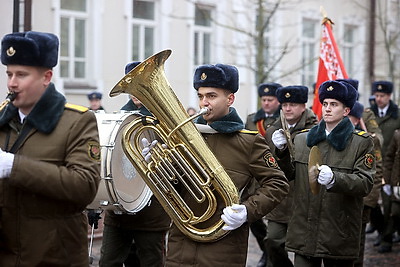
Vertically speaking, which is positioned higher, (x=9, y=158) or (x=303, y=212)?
(x=9, y=158)

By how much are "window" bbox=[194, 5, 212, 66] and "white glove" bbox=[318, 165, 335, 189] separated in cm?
1282

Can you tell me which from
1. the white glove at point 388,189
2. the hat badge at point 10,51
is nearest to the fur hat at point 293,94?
the white glove at point 388,189

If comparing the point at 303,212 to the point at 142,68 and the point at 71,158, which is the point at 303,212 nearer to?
the point at 142,68

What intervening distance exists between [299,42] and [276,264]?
14.5 metres

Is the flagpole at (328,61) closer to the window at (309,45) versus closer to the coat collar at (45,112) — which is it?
the coat collar at (45,112)

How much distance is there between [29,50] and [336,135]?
3010 mm

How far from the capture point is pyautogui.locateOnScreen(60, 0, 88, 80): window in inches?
615

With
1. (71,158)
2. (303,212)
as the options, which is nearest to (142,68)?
(71,158)

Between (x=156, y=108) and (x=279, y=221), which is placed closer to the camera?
(x=156, y=108)

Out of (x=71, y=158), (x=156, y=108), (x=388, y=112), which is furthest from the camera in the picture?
(x=388, y=112)

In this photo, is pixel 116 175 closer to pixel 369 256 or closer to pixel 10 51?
pixel 10 51

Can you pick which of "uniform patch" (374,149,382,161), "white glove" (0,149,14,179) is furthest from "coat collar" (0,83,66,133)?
"uniform patch" (374,149,382,161)

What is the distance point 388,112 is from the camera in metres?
12.3

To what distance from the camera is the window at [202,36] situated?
18.6m
